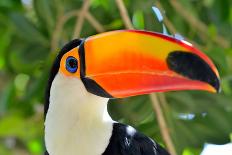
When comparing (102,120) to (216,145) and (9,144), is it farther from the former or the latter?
(9,144)

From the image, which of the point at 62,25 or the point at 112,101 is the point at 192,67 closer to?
the point at 112,101

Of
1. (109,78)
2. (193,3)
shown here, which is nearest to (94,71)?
(109,78)

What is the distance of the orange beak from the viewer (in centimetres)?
262

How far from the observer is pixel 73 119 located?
10.1 ft

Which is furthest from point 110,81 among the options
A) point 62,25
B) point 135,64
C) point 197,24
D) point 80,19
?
point 197,24

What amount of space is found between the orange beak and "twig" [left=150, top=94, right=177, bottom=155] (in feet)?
1.55

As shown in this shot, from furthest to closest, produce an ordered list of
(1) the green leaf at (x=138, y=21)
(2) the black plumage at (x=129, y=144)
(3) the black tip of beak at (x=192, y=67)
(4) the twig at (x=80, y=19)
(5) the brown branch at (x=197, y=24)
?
1. (1) the green leaf at (x=138, y=21)
2. (5) the brown branch at (x=197, y=24)
3. (4) the twig at (x=80, y=19)
4. (2) the black plumage at (x=129, y=144)
5. (3) the black tip of beak at (x=192, y=67)

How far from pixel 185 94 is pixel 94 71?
38.2 inches

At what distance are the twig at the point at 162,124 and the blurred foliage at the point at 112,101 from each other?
176 mm

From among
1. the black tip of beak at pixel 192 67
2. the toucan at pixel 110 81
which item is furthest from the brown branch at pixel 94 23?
the black tip of beak at pixel 192 67

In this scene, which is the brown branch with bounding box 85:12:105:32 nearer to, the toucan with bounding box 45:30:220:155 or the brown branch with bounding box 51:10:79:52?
the brown branch with bounding box 51:10:79:52

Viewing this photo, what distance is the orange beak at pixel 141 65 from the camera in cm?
262

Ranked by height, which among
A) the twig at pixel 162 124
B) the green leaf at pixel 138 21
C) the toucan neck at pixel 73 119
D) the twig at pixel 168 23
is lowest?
the twig at pixel 162 124

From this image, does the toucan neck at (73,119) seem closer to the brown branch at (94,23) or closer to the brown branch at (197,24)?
the brown branch at (94,23)
